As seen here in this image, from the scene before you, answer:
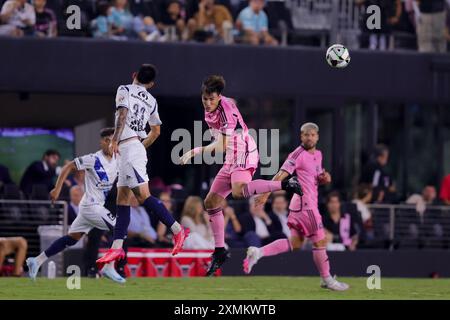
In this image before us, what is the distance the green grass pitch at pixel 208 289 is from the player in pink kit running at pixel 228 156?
2.44 ft

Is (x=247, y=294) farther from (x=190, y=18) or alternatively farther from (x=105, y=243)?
(x=190, y=18)

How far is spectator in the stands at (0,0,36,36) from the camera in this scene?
25250 millimetres

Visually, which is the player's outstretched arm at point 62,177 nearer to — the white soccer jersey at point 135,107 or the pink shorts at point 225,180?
the white soccer jersey at point 135,107

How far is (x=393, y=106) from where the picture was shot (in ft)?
94.8

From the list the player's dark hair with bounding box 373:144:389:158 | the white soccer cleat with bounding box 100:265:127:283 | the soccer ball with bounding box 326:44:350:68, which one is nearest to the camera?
the white soccer cleat with bounding box 100:265:127:283

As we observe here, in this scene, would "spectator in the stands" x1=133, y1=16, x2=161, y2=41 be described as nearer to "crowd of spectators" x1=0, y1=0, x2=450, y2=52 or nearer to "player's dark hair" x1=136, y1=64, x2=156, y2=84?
"crowd of spectators" x1=0, y1=0, x2=450, y2=52

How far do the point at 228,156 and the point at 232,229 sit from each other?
7412 millimetres

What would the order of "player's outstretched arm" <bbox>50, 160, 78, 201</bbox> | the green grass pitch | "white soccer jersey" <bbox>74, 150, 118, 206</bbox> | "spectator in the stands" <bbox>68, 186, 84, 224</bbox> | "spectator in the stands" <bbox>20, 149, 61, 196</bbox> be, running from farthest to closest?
1. "spectator in the stands" <bbox>20, 149, 61, 196</bbox>
2. "spectator in the stands" <bbox>68, 186, 84, 224</bbox>
3. "white soccer jersey" <bbox>74, 150, 118, 206</bbox>
4. "player's outstretched arm" <bbox>50, 160, 78, 201</bbox>
5. the green grass pitch

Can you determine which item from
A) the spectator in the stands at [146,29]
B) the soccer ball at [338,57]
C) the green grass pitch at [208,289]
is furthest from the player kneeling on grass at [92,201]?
the spectator in the stands at [146,29]

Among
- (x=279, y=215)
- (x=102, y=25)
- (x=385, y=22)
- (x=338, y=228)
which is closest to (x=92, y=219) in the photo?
(x=279, y=215)

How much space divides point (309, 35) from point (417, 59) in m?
2.22

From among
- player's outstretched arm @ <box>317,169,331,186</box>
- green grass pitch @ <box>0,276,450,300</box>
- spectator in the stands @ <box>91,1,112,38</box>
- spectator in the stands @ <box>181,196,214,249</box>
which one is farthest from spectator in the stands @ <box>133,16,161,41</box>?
player's outstretched arm @ <box>317,169,331,186</box>

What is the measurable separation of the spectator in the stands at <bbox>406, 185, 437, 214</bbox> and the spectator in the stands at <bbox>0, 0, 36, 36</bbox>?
7671 mm
